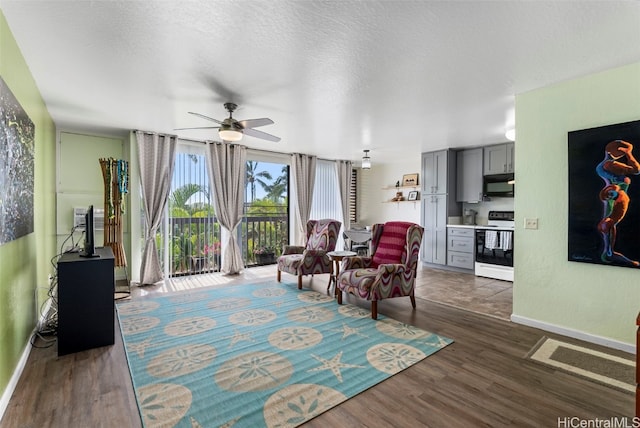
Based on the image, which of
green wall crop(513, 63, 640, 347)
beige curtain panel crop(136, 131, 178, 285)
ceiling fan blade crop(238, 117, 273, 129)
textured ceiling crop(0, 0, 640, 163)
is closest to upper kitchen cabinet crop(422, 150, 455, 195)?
textured ceiling crop(0, 0, 640, 163)

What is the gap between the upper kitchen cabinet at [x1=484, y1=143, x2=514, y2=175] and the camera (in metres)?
5.52

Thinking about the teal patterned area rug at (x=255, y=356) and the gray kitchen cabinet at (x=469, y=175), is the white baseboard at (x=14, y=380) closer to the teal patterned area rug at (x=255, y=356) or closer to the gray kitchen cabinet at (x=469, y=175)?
the teal patterned area rug at (x=255, y=356)

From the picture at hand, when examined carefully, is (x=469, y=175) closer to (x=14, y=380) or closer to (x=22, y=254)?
(x=22, y=254)

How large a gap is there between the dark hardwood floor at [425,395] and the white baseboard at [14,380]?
3cm

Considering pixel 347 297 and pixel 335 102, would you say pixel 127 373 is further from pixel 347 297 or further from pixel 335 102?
pixel 335 102

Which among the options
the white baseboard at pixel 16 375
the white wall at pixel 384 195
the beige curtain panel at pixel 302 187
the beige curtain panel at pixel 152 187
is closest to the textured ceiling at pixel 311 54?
the beige curtain panel at pixel 152 187

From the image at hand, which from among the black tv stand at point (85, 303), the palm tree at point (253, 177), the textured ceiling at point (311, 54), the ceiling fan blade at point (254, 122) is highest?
the textured ceiling at point (311, 54)

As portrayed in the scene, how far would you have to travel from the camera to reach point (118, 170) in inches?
173

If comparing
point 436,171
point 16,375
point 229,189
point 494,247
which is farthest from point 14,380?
point 436,171

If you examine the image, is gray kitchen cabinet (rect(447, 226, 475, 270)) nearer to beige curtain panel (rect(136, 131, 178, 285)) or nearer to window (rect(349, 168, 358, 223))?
window (rect(349, 168, 358, 223))

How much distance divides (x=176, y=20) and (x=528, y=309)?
411cm

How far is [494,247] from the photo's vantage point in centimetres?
533

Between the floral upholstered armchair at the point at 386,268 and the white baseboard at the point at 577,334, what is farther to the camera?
the floral upholstered armchair at the point at 386,268

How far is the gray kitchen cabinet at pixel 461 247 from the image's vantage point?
5.77 metres
